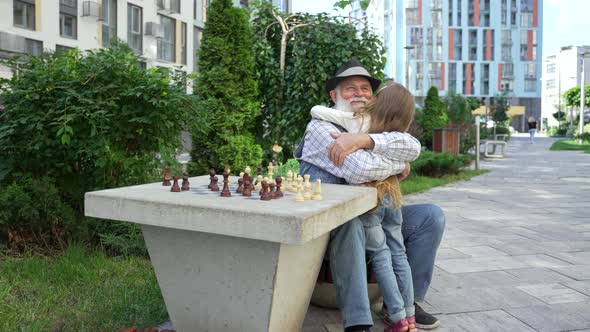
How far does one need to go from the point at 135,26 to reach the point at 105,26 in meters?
2.28

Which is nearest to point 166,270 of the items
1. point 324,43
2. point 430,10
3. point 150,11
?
point 324,43

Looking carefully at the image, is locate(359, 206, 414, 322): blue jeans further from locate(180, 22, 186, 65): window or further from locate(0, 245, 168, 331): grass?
locate(180, 22, 186, 65): window

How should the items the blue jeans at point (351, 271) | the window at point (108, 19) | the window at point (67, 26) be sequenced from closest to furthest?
the blue jeans at point (351, 271), the window at point (67, 26), the window at point (108, 19)

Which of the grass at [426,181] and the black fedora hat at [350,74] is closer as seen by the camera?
the black fedora hat at [350,74]

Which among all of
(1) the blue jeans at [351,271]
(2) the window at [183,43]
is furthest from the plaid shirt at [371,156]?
(2) the window at [183,43]

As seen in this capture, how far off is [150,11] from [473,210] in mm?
25662

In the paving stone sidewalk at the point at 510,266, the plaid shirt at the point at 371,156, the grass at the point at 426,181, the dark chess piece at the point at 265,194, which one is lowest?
the paving stone sidewalk at the point at 510,266

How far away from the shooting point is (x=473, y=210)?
8766 mm

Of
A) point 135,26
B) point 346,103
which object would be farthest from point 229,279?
point 135,26

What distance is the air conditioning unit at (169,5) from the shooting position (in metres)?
31.4

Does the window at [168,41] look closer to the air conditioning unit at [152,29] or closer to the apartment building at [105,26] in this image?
the apartment building at [105,26]

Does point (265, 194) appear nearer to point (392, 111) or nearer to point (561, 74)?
point (392, 111)

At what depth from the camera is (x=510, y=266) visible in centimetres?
505

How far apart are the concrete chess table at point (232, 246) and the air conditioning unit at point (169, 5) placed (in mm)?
30332
